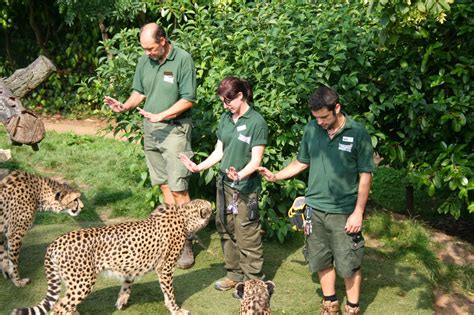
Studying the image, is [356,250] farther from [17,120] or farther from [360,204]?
[17,120]

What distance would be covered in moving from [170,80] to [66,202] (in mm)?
1733

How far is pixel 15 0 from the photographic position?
1631cm

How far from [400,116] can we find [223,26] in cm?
256

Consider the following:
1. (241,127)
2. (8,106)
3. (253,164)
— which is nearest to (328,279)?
(253,164)

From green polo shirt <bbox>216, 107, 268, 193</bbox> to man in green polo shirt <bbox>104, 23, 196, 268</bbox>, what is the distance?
78 centimetres

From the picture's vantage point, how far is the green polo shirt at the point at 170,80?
7.37m

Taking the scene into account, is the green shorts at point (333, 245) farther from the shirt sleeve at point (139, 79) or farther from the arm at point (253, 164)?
the shirt sleeve at point (139, 79)

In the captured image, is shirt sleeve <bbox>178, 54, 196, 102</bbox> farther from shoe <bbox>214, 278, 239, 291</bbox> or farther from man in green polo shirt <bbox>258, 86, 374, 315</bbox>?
shoe <bbox>214, 278, 239, 291</bbox>

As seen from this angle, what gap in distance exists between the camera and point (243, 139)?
261 inches

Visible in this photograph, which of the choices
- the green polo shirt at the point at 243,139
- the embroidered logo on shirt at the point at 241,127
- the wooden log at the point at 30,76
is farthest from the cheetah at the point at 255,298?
the wooden log at the point at 30,76

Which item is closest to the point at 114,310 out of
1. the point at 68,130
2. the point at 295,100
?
the point at 295,100

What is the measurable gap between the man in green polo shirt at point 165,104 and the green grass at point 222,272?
691 millimetres

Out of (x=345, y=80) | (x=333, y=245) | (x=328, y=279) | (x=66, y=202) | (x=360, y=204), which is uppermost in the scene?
(x=345, y=80)

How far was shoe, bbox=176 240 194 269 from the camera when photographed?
25.8 feet
